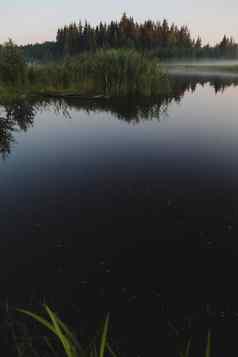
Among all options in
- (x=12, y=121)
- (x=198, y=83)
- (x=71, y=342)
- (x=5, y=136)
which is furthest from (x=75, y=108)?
(x=198, y=83)

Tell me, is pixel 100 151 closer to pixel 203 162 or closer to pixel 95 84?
pixel 203 162

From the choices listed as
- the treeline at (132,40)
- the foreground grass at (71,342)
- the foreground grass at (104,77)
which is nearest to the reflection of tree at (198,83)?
the foreground grass at (104,77)

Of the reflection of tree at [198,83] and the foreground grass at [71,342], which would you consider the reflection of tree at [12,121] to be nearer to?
the foreground grass at [71,342]

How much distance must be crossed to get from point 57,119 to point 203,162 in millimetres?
8780

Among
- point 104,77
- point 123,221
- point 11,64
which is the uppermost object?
point 11,64

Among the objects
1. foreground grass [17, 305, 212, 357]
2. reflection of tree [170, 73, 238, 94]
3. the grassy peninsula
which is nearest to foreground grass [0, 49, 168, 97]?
the grassy peninsula

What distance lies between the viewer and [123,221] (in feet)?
15.1

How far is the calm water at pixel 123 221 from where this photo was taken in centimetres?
313

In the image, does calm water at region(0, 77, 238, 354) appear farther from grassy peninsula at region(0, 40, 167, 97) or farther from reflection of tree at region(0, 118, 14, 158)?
grassy peninsula at region(0, 40, 167, 97)

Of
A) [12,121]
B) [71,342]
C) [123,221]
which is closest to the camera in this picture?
[71,342]

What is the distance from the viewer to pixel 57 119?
12773 millimetres

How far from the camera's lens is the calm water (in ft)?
10.3

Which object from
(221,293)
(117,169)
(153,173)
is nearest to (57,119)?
(117,169)

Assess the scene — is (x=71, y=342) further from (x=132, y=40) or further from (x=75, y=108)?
(x=132, y=40)
